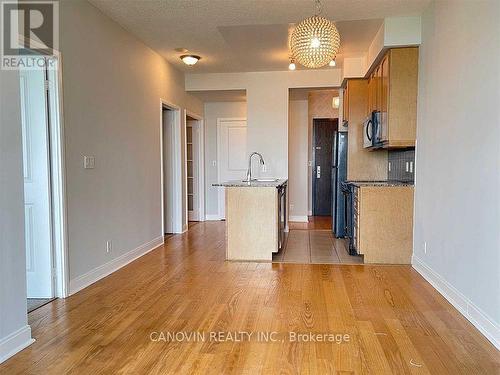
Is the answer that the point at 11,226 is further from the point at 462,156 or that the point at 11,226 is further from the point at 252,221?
the point at 462,156

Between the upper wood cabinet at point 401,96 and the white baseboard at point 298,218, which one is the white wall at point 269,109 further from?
the upper wood cabinet at point 401,96

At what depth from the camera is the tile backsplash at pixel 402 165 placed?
4334mm

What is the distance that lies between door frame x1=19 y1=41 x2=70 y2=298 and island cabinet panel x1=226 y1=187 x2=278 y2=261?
175cm

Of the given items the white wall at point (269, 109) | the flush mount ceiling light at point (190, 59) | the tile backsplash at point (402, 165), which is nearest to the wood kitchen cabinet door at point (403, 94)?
the tile backsplash at point (402, 165)

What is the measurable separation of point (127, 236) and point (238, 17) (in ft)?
8.75

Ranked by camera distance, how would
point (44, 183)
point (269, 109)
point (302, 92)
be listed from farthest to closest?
point (302, 92)
point (269, 109)
point (44, 183)

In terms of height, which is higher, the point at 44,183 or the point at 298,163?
the point at 298,163

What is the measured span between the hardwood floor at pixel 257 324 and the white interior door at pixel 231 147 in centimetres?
378

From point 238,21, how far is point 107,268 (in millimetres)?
2894

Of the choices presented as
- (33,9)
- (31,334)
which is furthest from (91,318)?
(33,9)

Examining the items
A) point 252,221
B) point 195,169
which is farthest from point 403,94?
point 195,169

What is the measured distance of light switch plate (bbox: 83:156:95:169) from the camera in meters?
3.42

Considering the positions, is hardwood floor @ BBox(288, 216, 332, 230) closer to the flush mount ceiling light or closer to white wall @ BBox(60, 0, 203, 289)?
white wall @ BBox(60, 0, 203, 289)

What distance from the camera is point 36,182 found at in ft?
10.0
